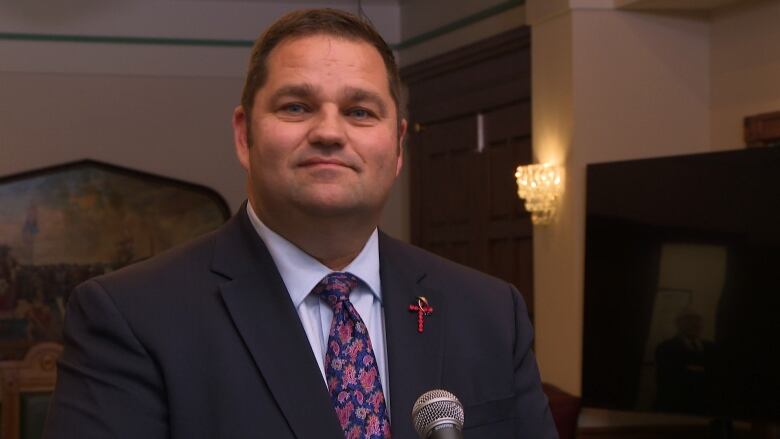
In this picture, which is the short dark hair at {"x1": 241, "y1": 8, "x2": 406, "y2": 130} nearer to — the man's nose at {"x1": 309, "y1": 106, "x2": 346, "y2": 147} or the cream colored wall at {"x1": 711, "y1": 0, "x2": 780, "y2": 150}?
the man's nose at {"x1": 309, "y1": 106, "x2": 346, "y2": 147}

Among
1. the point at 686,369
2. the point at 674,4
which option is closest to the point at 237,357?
the point at 686,369

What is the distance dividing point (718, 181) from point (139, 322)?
14.0ft

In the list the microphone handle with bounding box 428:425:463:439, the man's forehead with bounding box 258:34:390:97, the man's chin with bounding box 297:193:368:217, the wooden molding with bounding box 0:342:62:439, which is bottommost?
the wooden molding with bounding box 0:342:62:439

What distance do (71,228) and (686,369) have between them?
4711 millimetres

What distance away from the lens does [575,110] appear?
6.45 metres

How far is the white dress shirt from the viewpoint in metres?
1.86

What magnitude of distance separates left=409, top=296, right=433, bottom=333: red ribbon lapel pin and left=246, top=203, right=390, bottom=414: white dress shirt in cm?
5

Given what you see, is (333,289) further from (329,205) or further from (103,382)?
(103,382)

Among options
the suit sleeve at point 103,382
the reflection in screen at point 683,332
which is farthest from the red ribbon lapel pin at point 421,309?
the reflection in screen at point 683,332

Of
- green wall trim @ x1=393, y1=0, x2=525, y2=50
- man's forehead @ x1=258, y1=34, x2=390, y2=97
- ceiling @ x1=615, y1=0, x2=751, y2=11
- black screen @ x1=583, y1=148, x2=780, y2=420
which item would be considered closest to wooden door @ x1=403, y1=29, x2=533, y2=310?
green wall trim @ x1=393, y1=0, x2=525, y2=50

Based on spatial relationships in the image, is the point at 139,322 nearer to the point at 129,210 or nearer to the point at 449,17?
the point at 449,17

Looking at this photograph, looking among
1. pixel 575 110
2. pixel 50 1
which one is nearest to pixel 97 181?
pixel 50 1

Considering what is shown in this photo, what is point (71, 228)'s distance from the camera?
879 cm

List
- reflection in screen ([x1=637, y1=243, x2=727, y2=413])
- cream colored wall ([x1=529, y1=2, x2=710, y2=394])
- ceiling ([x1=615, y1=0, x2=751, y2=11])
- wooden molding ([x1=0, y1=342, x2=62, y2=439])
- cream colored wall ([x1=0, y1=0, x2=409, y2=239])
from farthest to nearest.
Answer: cream colored wall ([x1=0, y1=0, x2=409, y2=239])
wooden molding ([x1=0, y1=342, x2=62, y2=439])
cream colored wall ([x1=529, y1=2, x2=710, y2=394])
ceiling ([x1=615, y1=0, x2=751, y2=11])
reflection in screen ([x1=637, y1=243, x2=727, y2=413])
